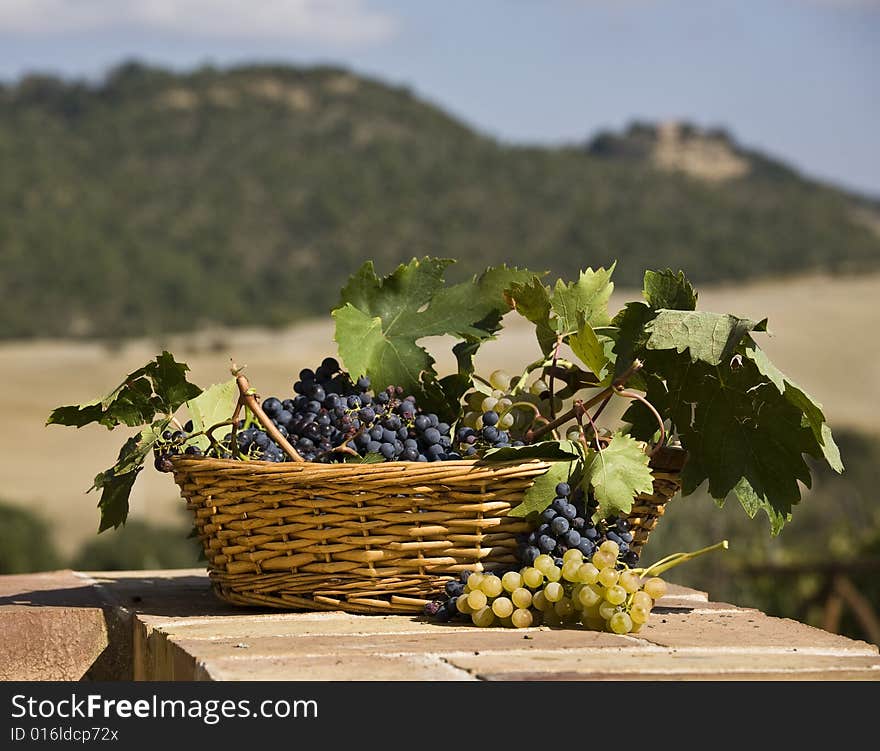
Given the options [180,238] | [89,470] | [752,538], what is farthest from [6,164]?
[752,538]

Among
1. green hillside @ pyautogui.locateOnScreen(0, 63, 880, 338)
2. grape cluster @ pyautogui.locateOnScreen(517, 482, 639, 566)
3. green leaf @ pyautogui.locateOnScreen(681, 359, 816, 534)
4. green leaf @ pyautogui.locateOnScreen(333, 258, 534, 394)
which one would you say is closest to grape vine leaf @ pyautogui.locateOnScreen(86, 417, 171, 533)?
green leaf @ pyautogui.locateOnScreen(333, 258, 534, 394)

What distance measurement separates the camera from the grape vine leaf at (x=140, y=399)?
172cm

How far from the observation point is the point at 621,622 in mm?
1537

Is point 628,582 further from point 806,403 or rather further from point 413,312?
point 413,312

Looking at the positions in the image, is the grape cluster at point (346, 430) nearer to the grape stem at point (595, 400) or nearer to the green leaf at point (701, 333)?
the grape stem at point (595, 400)

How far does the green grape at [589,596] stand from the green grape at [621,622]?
0.09 feet

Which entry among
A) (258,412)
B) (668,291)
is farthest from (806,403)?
(258,412)

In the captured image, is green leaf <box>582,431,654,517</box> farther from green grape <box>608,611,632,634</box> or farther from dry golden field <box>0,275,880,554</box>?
dry golden field <box>0,275,880,554</box>

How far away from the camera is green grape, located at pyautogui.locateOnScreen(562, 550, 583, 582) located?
1.55 meters

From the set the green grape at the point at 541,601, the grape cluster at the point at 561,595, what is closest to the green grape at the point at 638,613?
the grape cluster at the point at 561,595

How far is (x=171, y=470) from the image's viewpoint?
5.52 ft

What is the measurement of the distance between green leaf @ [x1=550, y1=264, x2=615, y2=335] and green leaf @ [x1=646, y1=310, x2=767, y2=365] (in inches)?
7.8
